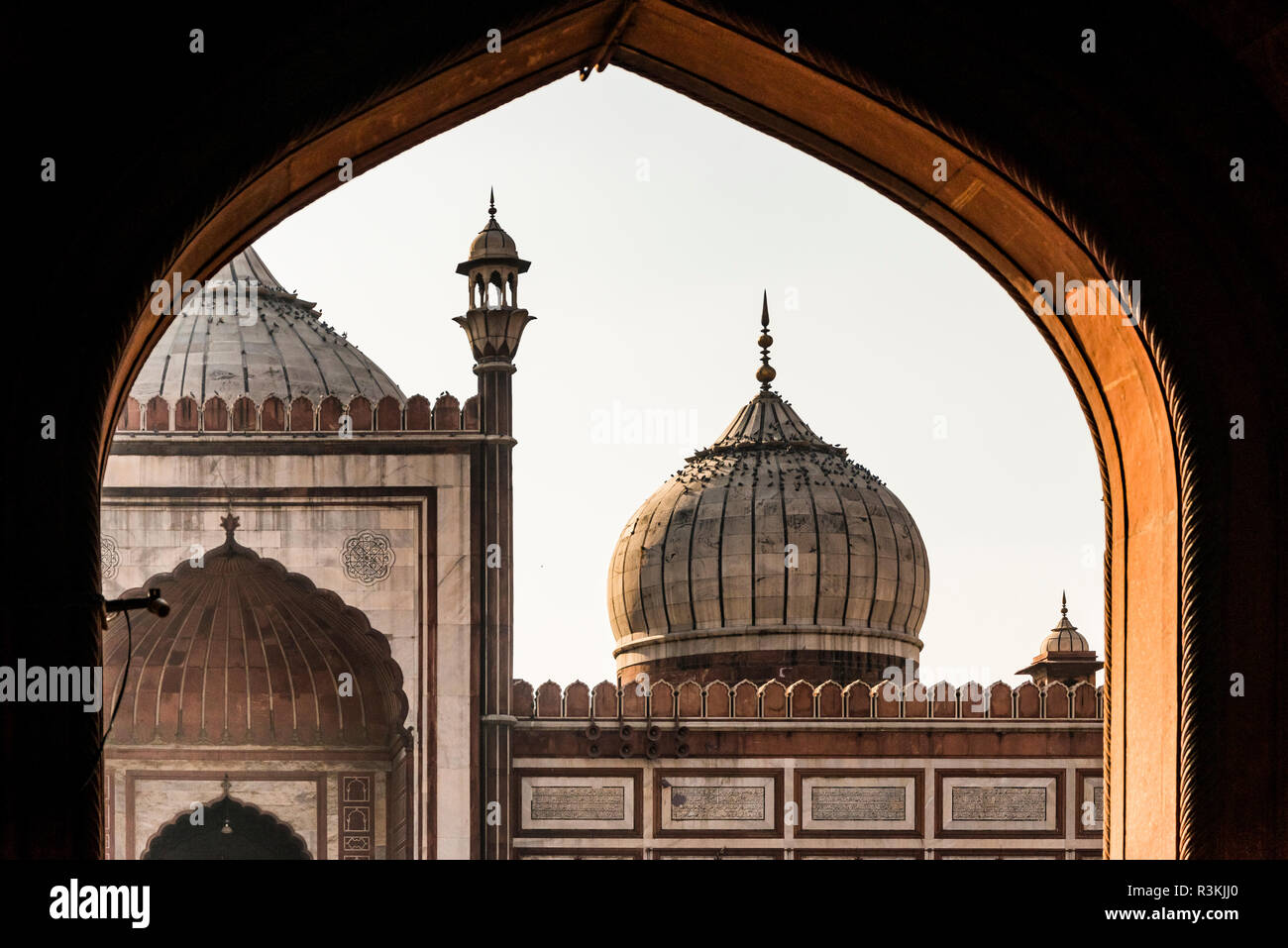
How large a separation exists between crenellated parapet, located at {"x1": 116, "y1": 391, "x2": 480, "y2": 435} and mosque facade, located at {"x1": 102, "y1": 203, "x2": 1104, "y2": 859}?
0.01 meters

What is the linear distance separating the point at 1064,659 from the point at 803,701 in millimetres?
6639

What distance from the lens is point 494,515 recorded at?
12.2 m

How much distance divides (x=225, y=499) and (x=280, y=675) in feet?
3.95

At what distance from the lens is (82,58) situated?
3.08 metres

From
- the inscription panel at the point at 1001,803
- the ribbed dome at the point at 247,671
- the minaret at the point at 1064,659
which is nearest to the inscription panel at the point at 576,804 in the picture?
the ribbed dome at the point at 247,671

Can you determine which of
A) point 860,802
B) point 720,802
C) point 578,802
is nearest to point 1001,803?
point 860,802

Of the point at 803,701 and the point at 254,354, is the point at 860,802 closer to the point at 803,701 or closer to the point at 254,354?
the point at 803,701

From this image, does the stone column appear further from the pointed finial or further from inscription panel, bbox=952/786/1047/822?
inscription panel, bbox=952/786/1047/822

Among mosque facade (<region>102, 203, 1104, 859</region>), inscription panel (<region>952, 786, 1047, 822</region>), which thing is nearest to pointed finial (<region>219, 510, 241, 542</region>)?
mosque facade (<region>102, 203, 1104, 859</region>)

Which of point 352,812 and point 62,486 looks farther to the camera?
point 352,812

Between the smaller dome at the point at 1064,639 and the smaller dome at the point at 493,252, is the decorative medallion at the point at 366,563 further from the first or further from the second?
the smaller dome at the point at 1064,639

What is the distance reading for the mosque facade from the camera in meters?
12.0
